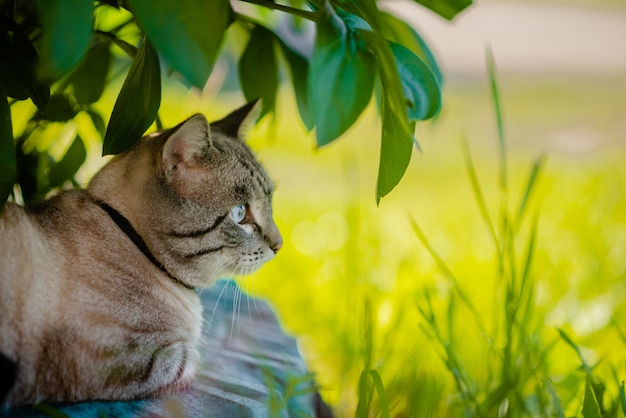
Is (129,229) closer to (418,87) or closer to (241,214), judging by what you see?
(241,214)

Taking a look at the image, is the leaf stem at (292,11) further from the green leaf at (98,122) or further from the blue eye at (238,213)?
the green leaf at (98,122)

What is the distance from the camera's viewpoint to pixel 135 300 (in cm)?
108

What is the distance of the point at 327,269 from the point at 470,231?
0.68 meters

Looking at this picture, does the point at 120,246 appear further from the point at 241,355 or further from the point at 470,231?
the point at 470,231

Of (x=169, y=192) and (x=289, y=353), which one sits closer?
(x=169, y=192)

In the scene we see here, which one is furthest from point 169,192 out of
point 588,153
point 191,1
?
point 588,153

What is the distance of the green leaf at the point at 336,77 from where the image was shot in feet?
2.65

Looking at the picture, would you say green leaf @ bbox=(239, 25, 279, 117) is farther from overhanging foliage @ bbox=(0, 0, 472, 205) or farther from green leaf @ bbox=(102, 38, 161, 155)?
green leaf @ bbox=(102, 38, 161, 155)

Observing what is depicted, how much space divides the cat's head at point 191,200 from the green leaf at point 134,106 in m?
0.11

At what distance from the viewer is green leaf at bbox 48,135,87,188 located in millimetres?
1293

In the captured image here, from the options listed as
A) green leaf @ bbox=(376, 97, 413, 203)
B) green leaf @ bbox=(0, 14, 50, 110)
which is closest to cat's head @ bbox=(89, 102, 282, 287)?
green leaf @ bbox=(0, 14, 50, 110)

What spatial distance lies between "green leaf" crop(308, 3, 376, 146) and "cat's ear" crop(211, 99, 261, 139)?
46 centimetres

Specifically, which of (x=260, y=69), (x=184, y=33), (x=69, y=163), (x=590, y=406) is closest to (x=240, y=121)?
(x=260, y=69)

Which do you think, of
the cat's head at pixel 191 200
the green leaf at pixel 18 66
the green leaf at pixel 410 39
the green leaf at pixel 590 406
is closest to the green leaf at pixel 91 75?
the cat's head at pixel 191 200
